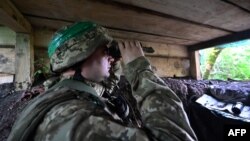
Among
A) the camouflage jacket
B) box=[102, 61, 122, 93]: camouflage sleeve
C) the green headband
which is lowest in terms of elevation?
the camouflage jacket

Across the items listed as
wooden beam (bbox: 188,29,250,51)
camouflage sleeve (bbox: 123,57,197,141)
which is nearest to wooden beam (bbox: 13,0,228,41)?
wooden beam (bbox: 188,29,250,51)

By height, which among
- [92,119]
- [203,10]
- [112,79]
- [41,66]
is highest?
[203,10]

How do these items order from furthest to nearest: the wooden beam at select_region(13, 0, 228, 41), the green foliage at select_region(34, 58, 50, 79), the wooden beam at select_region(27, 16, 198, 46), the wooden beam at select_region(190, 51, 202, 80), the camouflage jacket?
the wooden beam at select_region(190, 51, 202, 80), the green foliage at select_region(34, 58, 50, 79), the wooden beam at select_region(27, 16, 198, 46), the wooden beam at select_region(13, 0, 228, 41), the camouflage jacket

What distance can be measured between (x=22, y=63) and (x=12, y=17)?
1.42 ft

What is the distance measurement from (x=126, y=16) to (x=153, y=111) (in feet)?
2.79

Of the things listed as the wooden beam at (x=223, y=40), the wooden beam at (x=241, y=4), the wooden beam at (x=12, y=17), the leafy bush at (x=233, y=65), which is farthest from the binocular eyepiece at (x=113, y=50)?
the leafy bush at (x=233, y=65)

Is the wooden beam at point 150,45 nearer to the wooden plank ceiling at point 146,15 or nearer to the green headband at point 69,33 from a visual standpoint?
the wooden plank ceiling at point 146,15

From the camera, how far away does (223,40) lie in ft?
7.40

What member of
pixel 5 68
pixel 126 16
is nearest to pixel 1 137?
pixel 5 68

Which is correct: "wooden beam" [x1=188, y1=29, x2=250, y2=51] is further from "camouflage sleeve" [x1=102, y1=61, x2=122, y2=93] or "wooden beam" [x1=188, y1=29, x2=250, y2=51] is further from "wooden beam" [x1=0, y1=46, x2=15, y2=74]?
"wooden beam" [x1=0, y1=46, x2=15, y2=74]

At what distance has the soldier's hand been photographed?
1.07 meters

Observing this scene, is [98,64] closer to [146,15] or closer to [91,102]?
[91,102]

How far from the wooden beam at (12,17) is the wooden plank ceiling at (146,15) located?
37mm

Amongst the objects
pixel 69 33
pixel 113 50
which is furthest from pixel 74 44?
pixel 113 50
